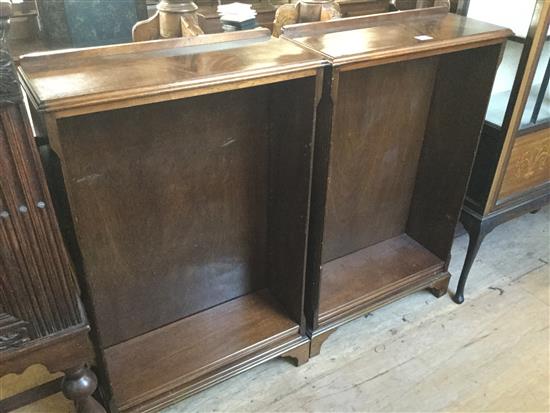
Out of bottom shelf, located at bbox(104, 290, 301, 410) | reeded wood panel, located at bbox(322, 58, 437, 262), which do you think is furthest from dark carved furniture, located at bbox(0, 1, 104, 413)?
reeded wood panel, located at bbox(322, 58, 437, 262)

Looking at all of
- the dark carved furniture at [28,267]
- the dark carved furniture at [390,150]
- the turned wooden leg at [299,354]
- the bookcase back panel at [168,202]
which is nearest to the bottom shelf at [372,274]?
the dark carved furniture at [390,150]

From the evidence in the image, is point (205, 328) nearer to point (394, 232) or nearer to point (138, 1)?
point (394, 232)

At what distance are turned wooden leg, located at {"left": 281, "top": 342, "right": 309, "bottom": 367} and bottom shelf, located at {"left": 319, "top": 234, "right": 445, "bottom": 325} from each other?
0.35ft

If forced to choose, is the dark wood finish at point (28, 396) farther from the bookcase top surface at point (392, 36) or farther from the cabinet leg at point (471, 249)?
the cabinet leg at point (471, 249)

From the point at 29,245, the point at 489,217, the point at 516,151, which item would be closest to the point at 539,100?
the point at 516,151

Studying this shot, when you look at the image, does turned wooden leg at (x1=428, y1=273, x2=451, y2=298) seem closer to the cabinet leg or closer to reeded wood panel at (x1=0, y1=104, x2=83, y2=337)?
the cabinet leg

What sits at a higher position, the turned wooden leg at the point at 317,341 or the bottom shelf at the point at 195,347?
the bottom shelf at the point at 195,347

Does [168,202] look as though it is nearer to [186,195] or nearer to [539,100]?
[186,195]

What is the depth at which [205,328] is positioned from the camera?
5.43 ft

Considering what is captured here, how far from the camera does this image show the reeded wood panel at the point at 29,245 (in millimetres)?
886

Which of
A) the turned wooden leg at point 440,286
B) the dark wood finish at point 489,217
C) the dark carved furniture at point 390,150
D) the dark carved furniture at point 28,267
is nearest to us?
the dark carved furniture at point 28,267

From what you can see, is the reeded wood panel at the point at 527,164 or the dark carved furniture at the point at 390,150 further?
the reeded wood panel at the point at 527,164

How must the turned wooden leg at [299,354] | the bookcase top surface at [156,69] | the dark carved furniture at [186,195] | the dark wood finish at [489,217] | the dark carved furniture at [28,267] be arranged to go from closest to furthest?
the dark carved furniture at [28,267] → the bookcase top surface at [156,69] → the dark carved furniture at [186,195] → the turned wooden leg at [299,354] → the dark wood finish at [489,217]

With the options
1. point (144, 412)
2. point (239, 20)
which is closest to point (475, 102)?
point (239, 20)
